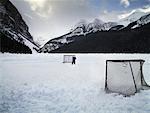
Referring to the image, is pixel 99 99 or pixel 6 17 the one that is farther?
pixel 6 17

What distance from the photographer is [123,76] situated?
30.9 feet

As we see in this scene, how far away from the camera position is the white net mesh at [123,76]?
927 centimetres

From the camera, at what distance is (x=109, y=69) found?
952 centimetres

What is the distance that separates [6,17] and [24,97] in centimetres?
19112

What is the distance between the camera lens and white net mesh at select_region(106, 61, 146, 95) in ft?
30.4

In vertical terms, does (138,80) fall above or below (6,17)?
below

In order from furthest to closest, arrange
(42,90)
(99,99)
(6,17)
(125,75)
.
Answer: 1. (6,17)
2. (42,90)
3. (125,75)
4. (99,99)

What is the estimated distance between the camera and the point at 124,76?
9438 millimetres

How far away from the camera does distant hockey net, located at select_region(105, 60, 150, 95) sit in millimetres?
9266

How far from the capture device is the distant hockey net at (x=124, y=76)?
9.27 metres

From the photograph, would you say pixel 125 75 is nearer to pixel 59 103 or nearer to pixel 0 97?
pixel 59 103

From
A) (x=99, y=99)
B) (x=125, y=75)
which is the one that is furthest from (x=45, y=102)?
(x=125, y=75)

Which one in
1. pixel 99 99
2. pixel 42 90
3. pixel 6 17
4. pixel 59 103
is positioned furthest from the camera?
pixel 6 17

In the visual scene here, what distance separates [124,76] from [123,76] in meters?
0.04
